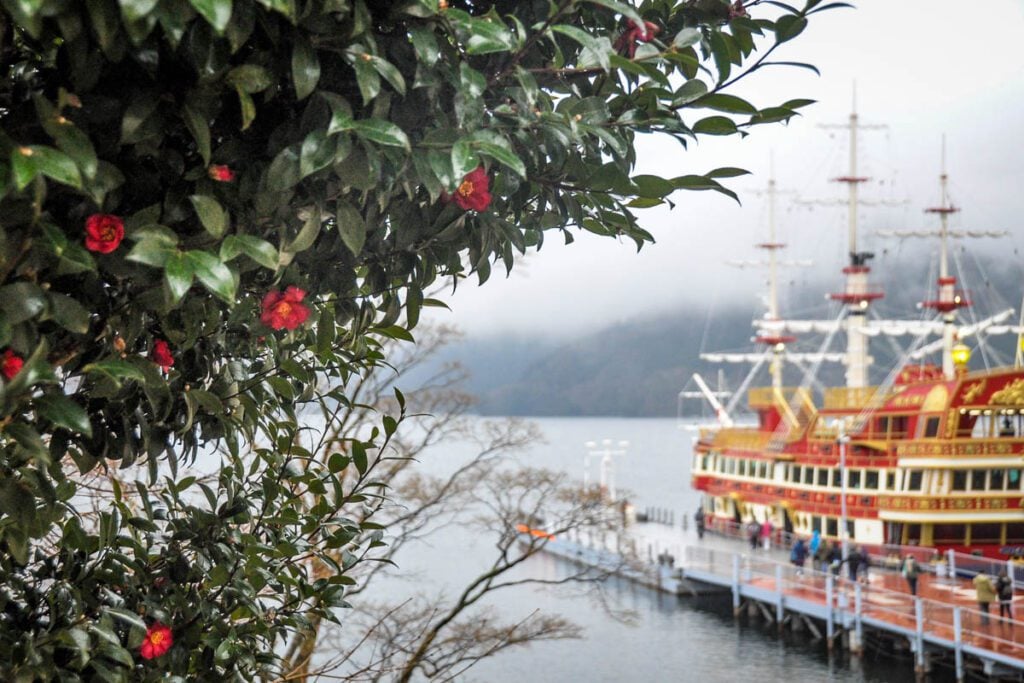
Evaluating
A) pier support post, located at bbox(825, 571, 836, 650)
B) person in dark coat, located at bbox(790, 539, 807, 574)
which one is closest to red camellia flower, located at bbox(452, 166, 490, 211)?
pier support post, located at bbox(825, 571, 836, 650)

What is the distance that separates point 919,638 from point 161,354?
21.8 meters

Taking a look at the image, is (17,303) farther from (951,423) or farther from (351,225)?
(951,423)

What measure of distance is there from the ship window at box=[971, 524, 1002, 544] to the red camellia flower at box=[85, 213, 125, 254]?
3149 centimetres

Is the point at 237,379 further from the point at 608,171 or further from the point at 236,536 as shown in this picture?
the point at 608,171

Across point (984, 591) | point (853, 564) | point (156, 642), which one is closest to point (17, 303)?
point (156, 642)

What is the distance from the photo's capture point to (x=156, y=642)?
8.85 feet

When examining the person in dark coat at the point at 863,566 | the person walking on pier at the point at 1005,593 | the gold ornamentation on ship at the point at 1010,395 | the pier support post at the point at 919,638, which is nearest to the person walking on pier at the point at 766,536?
the person in dark coat at the point at 863,566

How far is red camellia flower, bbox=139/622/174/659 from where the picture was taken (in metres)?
2.68

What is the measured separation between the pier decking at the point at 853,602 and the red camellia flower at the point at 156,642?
14947 millimetres

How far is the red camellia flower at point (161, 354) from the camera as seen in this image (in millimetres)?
2174

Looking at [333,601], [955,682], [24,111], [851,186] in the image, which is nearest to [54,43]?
[24,111]

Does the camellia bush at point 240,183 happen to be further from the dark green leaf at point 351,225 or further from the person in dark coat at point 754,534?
the person in dark coat at point 754,534

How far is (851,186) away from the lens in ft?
137

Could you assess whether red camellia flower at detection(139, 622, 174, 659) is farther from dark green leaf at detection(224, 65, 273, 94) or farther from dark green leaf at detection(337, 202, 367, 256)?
dark green leaf at detection(224, 65, 273, 94)
